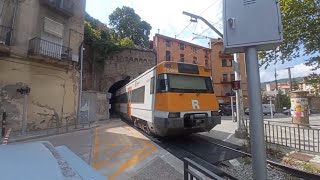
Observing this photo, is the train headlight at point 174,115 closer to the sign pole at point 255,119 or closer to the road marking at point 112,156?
the road marking at point 112,156

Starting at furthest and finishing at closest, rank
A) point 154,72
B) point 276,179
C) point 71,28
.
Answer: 1. point 71,28
2. point 154,72
3. point 276,179

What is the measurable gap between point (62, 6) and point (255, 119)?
18.1m

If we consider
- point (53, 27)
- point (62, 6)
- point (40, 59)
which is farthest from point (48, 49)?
point (62, 6)

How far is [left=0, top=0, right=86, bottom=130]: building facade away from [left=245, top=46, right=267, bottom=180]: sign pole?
46.7ft

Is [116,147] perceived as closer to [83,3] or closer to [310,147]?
[310,147]

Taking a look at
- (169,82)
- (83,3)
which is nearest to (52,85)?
(83,3)

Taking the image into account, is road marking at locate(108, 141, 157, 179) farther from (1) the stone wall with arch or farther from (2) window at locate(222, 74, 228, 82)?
(2) window at locate(222, 74, 228, 82)

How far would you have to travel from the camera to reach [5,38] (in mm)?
13594

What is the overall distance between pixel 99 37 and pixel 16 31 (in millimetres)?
15200

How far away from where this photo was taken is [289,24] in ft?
36.4

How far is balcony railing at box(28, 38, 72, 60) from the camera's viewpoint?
591 inches

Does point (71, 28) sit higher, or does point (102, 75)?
point (71, 28)

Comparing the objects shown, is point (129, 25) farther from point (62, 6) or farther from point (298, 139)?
point (298, 139)

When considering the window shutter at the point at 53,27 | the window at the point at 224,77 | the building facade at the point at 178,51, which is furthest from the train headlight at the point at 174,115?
the window at the point at 224,77
